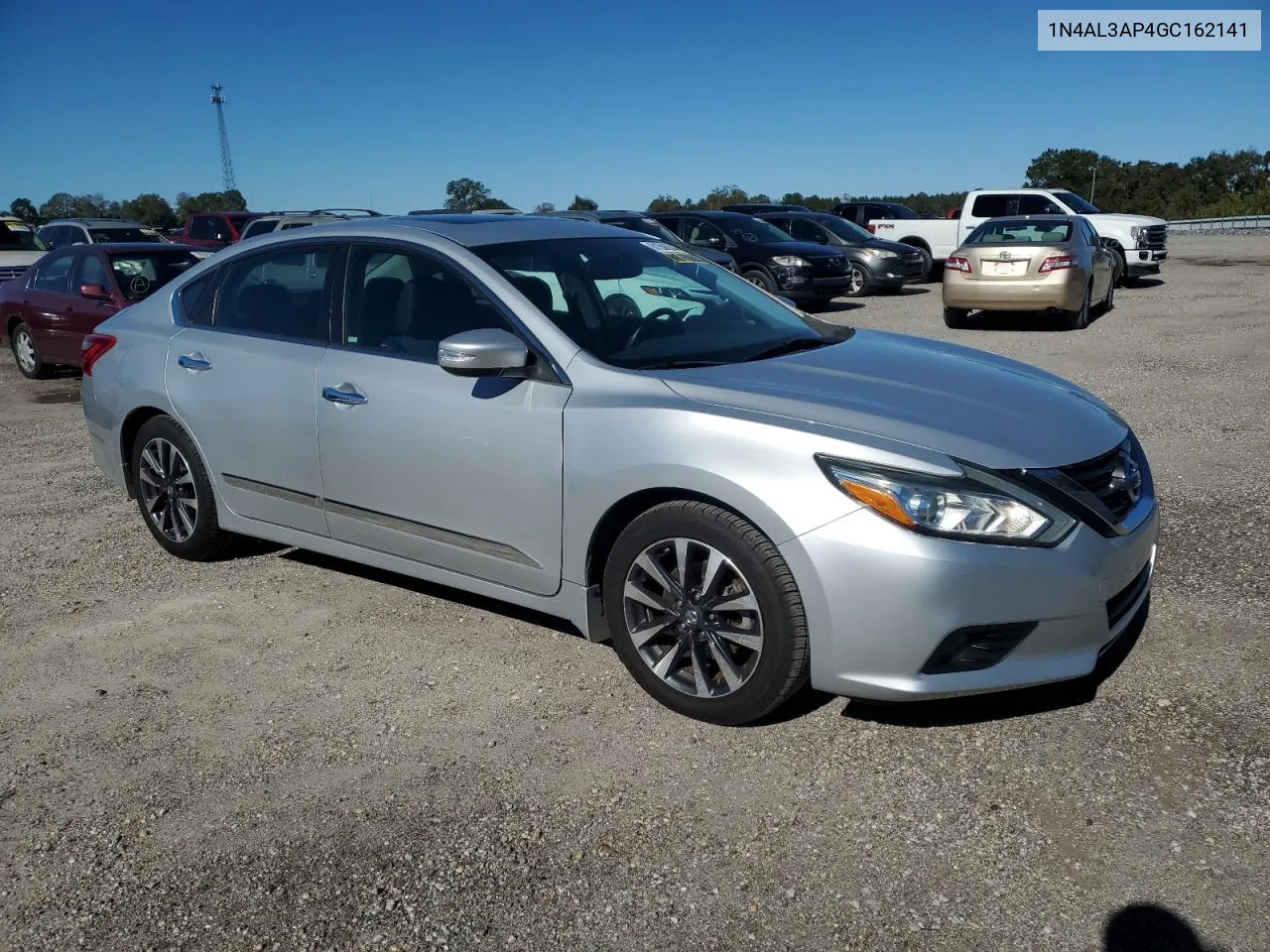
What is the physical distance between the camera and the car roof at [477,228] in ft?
15.2

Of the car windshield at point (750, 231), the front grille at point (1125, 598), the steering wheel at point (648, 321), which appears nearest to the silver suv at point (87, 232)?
the car windshield at point (750, 231)

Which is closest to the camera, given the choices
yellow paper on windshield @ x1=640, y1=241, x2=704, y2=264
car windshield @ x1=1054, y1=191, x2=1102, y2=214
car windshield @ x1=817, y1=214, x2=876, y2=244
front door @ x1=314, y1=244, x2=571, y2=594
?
front door @ x1=314, y1=244, x2=571, y2=594

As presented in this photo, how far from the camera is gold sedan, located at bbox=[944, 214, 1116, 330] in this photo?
47.3 feet

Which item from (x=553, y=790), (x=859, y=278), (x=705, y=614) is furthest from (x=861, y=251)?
(x=553, y=790)

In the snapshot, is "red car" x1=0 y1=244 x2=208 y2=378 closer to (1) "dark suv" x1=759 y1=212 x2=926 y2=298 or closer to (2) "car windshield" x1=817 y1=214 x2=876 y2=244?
(1) "dark suv" x1=759 y1=212 x2=926 y2=298

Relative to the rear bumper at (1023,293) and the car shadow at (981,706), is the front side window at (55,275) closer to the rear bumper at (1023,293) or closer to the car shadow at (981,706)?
the rear bumper at (1023,293)

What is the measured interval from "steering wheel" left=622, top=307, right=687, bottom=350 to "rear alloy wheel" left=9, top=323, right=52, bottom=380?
10514 mm

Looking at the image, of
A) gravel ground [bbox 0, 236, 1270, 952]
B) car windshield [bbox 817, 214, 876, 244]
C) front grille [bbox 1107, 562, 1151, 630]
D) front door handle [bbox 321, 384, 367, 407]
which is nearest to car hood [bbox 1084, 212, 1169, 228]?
car windshield [bbox 817, 214, 876, 244]

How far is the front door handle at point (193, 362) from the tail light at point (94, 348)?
27.1 inches

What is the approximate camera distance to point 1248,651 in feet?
13.6

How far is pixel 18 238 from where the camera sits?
18.2 meters

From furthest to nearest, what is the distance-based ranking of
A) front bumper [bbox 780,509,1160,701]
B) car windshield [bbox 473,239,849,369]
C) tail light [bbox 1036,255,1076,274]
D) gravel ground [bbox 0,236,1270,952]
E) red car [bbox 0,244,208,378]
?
tail light [bbox 1036,255,1076,274] → red car [bbox 0,244,208,378] → car windshield [bbox 473,239,849,369] → front bumper [bbox 780,509,1160,701] → gravel ground [bbox 0,236,1270,952]

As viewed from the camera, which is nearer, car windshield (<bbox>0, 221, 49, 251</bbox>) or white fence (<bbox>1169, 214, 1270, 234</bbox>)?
car windshield (<bbox>0, 221, 49, 251</bbox>)

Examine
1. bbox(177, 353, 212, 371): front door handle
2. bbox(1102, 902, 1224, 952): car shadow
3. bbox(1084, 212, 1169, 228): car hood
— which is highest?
bbox(1084, 212, 1169, 228): car hood
